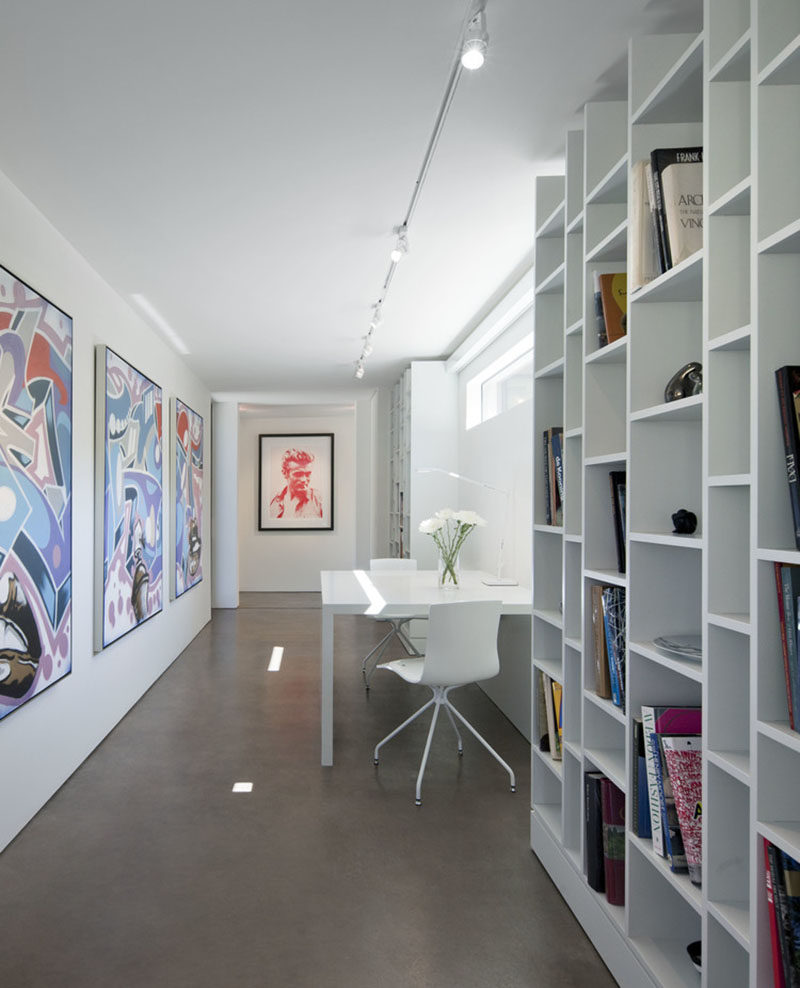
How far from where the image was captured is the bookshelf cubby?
4.09 feet

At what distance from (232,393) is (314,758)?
5529mm

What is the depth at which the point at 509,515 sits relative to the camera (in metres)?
4.48

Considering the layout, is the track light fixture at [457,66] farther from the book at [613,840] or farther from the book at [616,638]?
the book at [613,840]

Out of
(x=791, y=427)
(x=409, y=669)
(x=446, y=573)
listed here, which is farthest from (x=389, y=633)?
(x=791, y=427)

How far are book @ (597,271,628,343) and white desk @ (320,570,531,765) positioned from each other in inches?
66.8

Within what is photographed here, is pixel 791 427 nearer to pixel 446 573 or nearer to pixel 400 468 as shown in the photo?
pixel 446 573

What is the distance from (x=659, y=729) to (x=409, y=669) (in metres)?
1.85

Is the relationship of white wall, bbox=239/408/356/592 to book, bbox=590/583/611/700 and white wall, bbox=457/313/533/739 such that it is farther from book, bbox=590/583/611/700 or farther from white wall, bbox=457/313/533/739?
book, bbox=590/583/611/700

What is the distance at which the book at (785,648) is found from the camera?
1.20 metres

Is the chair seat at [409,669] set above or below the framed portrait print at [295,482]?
below

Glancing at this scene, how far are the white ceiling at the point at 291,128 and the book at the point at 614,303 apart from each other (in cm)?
61

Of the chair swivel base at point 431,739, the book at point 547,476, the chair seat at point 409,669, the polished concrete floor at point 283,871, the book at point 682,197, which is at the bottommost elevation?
the polished concrete floor at point 283,871

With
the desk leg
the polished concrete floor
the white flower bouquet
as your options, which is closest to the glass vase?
the white flower bouquet

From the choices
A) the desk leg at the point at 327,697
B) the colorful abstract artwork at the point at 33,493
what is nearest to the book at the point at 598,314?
the desk leg at the point at 327,697
